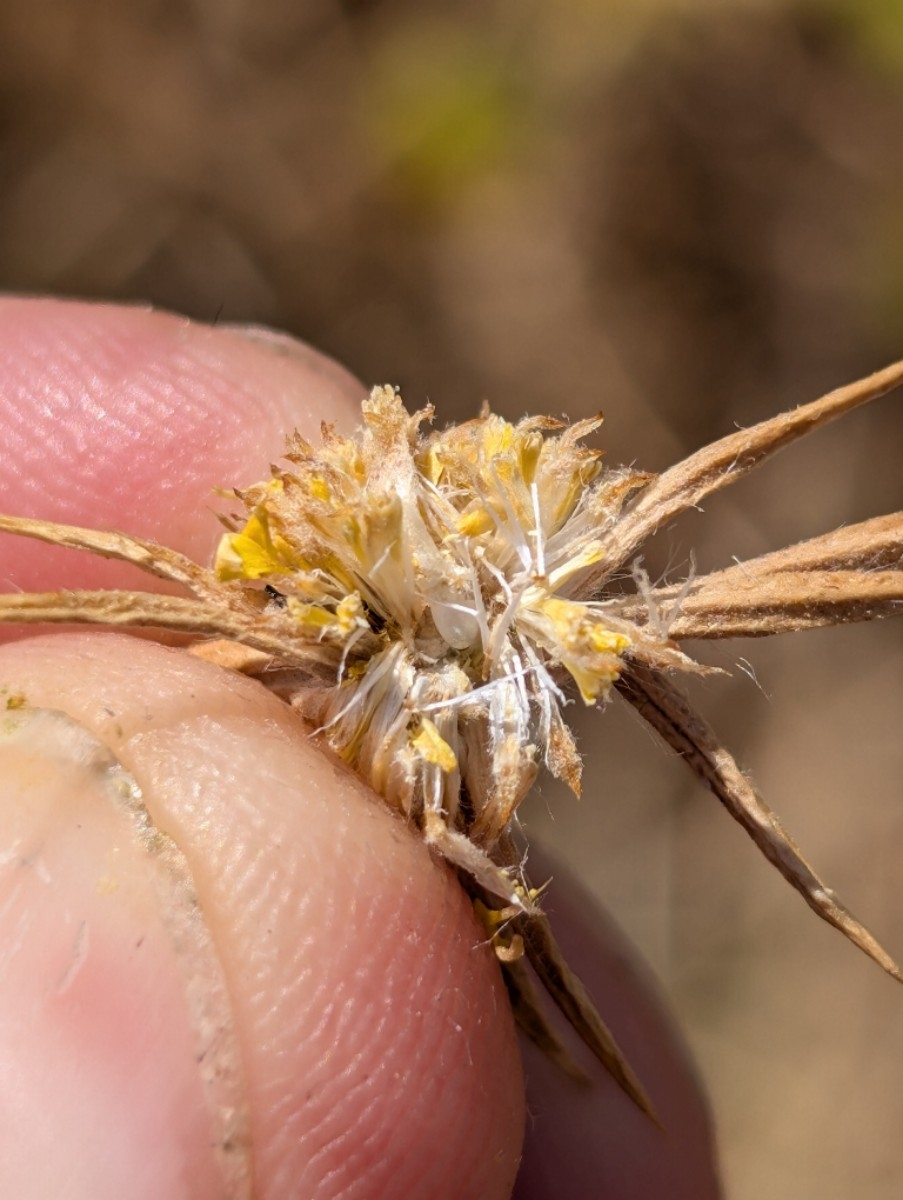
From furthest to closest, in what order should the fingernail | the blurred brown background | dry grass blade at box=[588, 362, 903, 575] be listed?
the blurred brown background → dry grass blade at box=[588, 362, 903, 575] → the fingernail

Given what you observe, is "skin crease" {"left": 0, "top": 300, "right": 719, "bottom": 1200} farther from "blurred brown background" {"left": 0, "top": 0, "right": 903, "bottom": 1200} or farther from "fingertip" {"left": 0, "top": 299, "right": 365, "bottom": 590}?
"blurred brown background" {"left": 0, "top": 0, "right": 903, "bottom": 1200}

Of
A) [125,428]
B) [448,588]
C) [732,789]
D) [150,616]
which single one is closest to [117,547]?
[150,616]

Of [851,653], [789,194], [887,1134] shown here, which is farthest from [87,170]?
[887,1134]

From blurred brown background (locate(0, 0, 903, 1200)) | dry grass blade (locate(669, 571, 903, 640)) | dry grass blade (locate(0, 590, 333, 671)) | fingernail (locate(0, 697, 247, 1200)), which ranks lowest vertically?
fingernail (locate(0, 697, 247, 1200))

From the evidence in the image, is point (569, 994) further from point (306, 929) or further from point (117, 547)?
point (117, 547)

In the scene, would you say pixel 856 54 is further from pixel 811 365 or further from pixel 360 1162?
pixel 360 1162

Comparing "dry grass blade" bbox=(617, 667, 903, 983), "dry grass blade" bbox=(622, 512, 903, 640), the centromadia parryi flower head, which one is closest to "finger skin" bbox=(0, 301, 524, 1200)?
the centromadia parryi flower head
